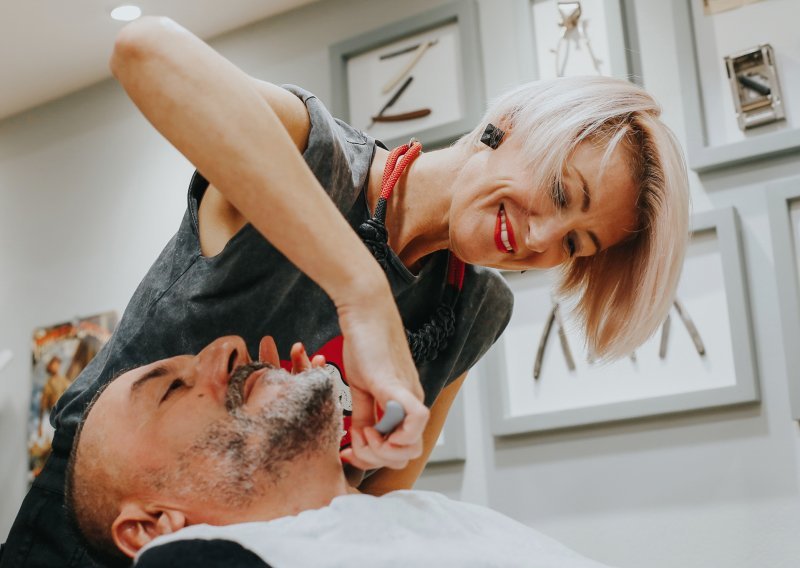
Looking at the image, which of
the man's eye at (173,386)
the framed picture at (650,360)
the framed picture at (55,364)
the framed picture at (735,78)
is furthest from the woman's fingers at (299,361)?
the framed picture at (55,364)

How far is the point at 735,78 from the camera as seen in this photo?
2.36m

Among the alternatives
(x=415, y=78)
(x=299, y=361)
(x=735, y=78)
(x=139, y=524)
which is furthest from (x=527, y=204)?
(x=415, y=78)

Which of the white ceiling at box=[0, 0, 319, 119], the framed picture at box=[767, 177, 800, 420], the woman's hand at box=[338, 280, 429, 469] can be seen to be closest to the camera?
the woman's hand at box=[338, 280, 429, 469]

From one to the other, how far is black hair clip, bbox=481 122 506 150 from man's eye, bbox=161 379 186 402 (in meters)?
0.60

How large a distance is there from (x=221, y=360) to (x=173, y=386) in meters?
0.09

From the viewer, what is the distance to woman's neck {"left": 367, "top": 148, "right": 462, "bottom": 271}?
1587 mm

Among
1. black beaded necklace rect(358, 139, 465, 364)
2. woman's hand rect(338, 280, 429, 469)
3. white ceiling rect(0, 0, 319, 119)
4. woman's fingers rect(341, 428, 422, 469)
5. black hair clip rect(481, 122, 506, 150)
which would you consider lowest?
woman's fingers rect(341, 428, 422, 469)

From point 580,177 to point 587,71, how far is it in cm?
115

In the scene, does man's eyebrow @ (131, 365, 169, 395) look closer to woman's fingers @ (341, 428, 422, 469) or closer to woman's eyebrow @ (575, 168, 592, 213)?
woman's fingers @ (341, 428, 422, 469)

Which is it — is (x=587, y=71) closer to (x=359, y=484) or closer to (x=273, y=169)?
(x=359, y=484)

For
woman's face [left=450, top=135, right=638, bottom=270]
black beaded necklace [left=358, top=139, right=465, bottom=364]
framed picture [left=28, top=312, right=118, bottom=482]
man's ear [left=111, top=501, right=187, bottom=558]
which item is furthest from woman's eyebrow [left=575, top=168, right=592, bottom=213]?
framed picture [left=28, top=312, right=118, bottom=482]

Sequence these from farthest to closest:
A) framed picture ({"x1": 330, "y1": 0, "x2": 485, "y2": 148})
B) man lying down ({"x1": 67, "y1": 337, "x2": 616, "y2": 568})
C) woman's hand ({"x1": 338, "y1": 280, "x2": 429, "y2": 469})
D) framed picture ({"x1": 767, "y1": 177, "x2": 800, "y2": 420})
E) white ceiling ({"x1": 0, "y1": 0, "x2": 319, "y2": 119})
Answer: white ceiling ({"x1": 0, "y1": 0, "x2": 319, "y2": 119}), framed picture ({"x1": 330, "y1": 0, "x2": 485, "y2": 148}), framed picture ({"x1": 767, "y1": 177, "x2": 800, "y2": 420}), man lying down ({"x1": 67, "y1": 337, "x2": 616, "y2": 568}), woman's hand ({"x1": 338, "y1": 280, "x2": 429, "y2": 469})

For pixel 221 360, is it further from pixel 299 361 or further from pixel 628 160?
pixel 628 160

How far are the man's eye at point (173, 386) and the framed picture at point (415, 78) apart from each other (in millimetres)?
1481
